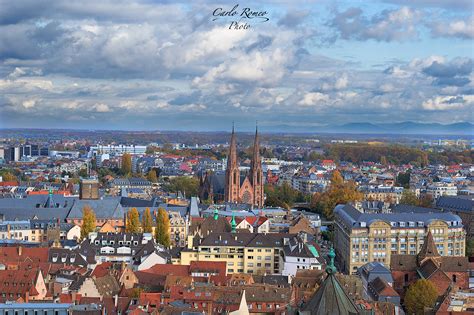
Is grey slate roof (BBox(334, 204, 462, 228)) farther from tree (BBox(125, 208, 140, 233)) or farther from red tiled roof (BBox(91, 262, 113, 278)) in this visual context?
red tiled roof (BBox(91, 262, 113, 278))

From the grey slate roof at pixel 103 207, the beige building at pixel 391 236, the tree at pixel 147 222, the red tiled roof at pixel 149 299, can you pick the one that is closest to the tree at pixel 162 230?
the tree at pixel 147 222

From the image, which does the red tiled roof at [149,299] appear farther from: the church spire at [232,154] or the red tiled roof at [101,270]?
the church spire at [232,154]

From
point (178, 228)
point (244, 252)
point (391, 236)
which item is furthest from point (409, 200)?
point (244, 252)

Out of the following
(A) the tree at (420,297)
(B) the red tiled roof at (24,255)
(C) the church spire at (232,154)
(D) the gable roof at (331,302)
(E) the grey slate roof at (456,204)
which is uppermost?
(C) the church spire at (232,154)

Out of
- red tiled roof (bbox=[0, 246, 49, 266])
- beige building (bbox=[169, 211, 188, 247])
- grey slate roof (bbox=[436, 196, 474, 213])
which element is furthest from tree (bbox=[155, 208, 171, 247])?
grey slate roof (bbox=[436, 196, 474, 213])

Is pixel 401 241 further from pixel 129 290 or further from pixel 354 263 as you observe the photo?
pixel 129 290

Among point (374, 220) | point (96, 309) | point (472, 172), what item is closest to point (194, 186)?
point (374, 220)
